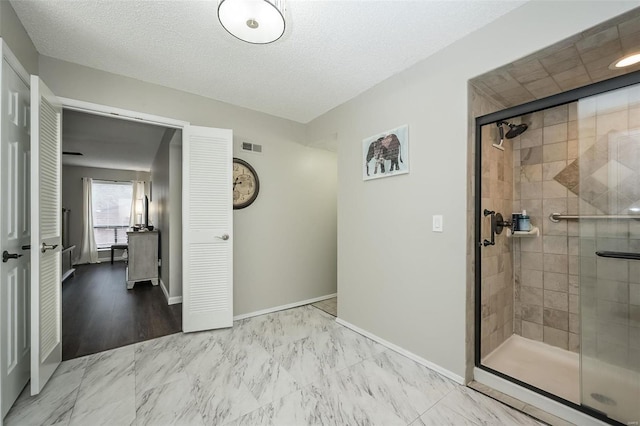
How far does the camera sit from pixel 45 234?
1.87 meters

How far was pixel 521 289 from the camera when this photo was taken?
2.64 metres

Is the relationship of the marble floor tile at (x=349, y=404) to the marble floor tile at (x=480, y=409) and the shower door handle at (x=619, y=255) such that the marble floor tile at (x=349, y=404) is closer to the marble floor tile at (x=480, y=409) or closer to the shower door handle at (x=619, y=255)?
the marble floor tile at (x=480, y=409)

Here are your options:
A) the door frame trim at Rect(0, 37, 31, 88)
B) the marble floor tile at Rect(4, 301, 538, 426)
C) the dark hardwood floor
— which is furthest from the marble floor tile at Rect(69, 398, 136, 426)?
the door frame trim at Rect(0, 37, 31, 88)

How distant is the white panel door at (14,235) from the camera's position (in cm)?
150

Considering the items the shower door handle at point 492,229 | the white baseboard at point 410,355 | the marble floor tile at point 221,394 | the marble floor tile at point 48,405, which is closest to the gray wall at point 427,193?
the white baseboard at point 410,355

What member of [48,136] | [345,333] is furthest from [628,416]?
[48,136]

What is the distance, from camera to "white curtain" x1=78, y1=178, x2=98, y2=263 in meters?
6.85

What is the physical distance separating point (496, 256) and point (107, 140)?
20.6 feet

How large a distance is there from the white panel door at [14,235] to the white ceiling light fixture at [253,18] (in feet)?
4.32

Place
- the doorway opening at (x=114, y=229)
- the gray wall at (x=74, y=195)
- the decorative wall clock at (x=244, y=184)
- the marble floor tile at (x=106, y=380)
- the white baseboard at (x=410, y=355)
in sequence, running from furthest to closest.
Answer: the gray wall at (x=74, y=195) → the decorative wall clock at (x=244, y=184) → the doorway opening at (x=114, y=229) → the white baseboard at (x=410, y=355) → the marble floor tile at (x=106, y=380)

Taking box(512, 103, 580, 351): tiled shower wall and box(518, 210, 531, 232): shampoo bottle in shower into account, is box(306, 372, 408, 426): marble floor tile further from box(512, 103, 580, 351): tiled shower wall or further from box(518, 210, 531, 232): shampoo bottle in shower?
box(518, 210, 531, 232): shampoo bottle in shower

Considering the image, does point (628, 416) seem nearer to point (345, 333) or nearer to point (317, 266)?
point (345, 333)

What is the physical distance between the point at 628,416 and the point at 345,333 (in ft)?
6.38

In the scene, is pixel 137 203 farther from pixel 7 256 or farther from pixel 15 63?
pixel 7 256
